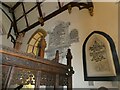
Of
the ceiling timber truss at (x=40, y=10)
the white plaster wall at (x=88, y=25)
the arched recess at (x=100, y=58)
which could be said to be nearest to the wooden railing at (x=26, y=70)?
the arched recess at (x=100, y=58)

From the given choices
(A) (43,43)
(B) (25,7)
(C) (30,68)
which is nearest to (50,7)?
(B) (25,7)

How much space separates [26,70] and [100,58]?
127 cm

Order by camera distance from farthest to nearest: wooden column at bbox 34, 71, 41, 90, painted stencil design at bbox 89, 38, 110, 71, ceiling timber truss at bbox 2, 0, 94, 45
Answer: ceiling timber truss at bbox 2, 0, 94, 45 → painted stencil design at bbox 89, 38, 110, 71 → wooden column at bbox 34, 71, 41, 90

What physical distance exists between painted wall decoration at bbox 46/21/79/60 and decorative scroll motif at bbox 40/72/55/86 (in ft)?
4.23

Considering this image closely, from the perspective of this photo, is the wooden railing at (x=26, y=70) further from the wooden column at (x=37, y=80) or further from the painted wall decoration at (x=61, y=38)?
the painted wall decoration at (x=61, y=38)

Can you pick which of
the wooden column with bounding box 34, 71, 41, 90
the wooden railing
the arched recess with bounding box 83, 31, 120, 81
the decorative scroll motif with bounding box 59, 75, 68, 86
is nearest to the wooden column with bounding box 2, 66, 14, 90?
the wooden railing

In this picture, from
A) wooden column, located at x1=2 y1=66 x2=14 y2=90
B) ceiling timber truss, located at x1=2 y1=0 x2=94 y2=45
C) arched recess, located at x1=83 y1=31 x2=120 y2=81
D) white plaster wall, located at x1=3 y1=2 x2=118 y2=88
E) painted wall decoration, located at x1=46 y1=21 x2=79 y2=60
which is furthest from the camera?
painted wall decoration, located at x1=46 y1=21 x2=79 y2=60

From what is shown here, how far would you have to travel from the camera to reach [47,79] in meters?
1.43

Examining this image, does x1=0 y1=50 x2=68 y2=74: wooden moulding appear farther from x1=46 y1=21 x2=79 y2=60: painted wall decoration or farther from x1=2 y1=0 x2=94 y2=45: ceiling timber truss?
x1=2 y1=0 x2=94 y2=45: ceiling timber truss

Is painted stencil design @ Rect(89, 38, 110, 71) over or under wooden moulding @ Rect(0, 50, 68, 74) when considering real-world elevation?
over

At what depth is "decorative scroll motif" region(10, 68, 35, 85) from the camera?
1.14 metres

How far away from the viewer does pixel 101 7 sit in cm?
251

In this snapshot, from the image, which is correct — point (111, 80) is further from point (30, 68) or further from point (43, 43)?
point (30, 68)

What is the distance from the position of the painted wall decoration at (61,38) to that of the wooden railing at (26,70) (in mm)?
1191
